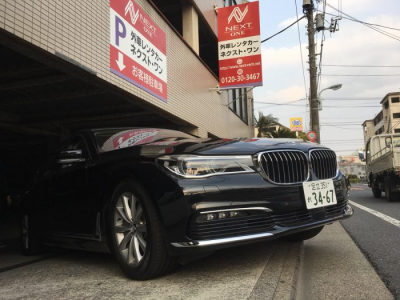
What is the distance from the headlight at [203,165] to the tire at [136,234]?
0.32 m

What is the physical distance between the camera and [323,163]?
3.43m

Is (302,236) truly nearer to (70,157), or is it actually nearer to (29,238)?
(70,157)

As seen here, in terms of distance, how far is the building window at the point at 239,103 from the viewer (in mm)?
14742

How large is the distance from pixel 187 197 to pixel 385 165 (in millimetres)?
10257

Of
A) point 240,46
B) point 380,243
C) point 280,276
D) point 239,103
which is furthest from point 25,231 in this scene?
point 239,103

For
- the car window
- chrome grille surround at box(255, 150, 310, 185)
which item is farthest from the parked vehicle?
the car window

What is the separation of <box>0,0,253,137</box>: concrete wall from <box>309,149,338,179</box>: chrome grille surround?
3150 mm

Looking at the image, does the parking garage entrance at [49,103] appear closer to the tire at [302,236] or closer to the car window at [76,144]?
the car window at [76,144]

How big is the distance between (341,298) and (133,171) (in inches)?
66.9

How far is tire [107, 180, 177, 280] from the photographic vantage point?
8.83 feet

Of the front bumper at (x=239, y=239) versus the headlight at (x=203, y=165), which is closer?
the front bumper at (x=239, y=239)

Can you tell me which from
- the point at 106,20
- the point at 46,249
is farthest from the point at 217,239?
the point at 106,20

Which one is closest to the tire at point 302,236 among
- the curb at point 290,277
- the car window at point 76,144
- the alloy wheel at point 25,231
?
Answer: the curb at point 290,277

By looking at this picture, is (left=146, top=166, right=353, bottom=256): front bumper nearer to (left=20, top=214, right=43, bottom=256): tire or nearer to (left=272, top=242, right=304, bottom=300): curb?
(left=272, top=242, right=304, bottom=300): curb
